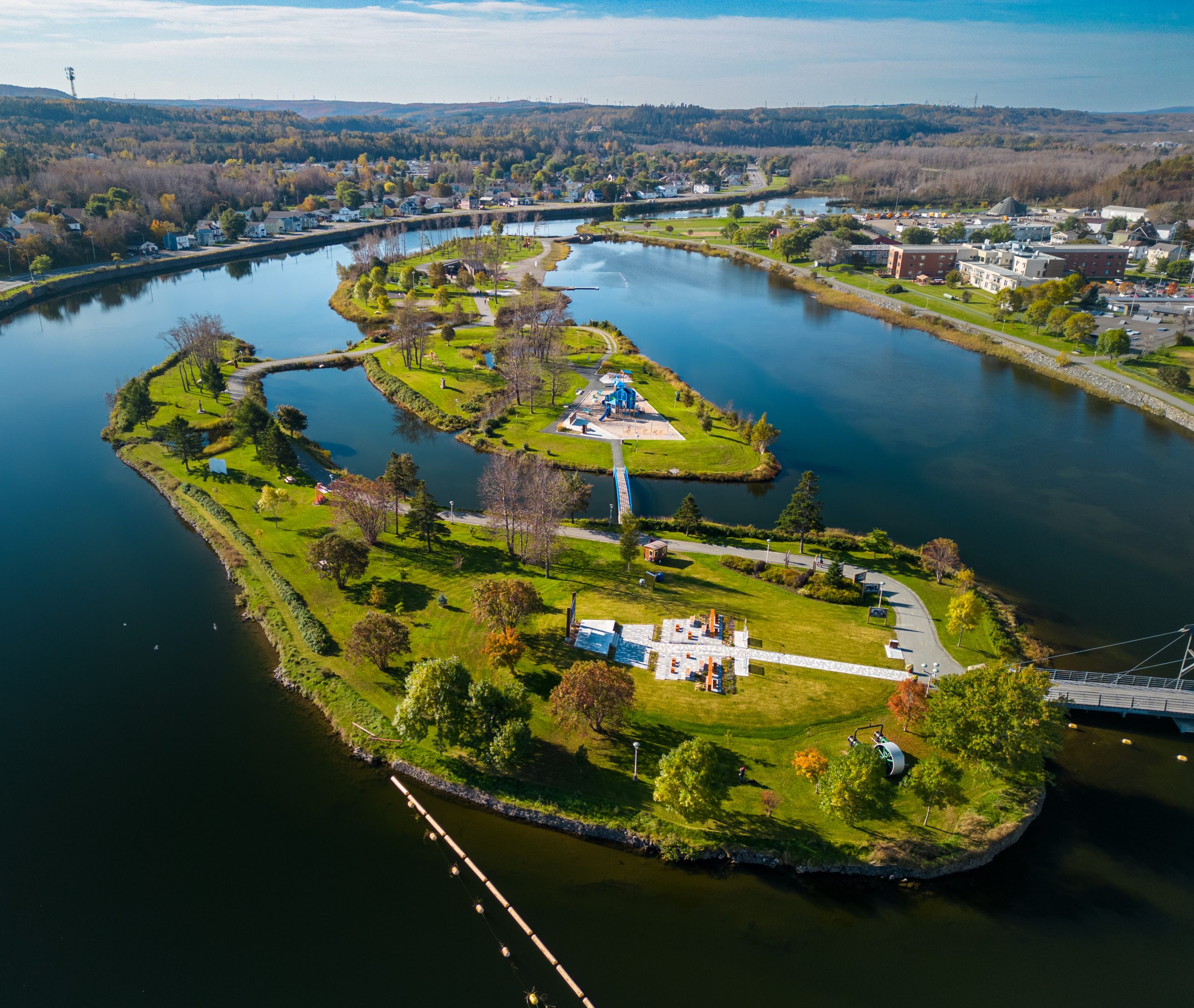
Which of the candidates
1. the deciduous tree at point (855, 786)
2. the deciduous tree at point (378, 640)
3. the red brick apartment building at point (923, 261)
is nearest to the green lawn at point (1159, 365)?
the red brick apartment building at point (923, 261)

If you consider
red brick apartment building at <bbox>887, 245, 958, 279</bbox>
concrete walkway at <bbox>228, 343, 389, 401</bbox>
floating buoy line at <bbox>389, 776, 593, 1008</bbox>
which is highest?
red brick apartment building at <bbox>887, 245, 958, 279</bbox>

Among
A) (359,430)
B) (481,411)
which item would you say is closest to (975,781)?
(481,411)

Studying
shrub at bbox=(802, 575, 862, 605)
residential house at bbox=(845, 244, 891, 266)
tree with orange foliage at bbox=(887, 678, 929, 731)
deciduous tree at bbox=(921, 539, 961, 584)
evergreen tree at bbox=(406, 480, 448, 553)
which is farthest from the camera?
residential house at bbox=(845, 244, 891, 266)

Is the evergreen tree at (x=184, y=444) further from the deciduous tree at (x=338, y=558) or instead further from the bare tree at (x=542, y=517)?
the bare tree at (x=542, y=517)

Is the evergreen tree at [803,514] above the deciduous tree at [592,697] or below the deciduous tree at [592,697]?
above

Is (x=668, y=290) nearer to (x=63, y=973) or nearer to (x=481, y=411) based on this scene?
(x=481, y=411)

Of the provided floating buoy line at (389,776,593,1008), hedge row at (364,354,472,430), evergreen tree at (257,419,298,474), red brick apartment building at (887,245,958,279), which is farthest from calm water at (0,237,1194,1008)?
red brick apartment building at (887,245,958,279)

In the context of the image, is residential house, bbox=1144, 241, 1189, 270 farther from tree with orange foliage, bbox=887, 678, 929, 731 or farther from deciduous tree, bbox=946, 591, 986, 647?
tree with orange foliage, bbox=887, 678, 929, 731
